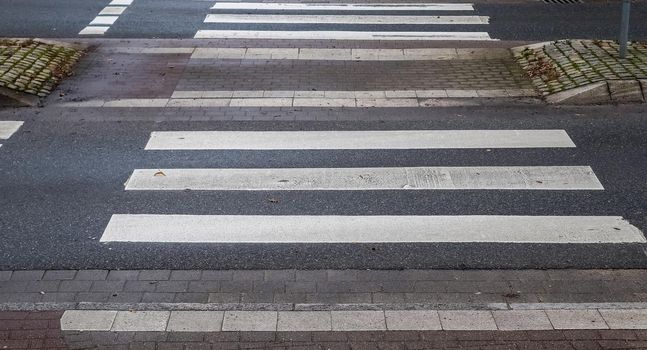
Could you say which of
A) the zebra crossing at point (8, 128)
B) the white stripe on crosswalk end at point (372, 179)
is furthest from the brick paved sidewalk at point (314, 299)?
the zebra crossing at point (8, 128)

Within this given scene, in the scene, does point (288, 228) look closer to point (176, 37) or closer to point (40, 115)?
point (40, 115)

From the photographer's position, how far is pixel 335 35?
48.1ft

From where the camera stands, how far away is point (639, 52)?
12359mm

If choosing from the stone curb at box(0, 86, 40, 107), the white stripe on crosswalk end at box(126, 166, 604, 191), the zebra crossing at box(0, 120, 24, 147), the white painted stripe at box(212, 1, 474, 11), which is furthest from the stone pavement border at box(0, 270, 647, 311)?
the white painted stripe at box(212, 1, 474, 11)

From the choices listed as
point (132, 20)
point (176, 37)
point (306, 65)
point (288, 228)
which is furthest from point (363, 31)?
point (288, 228)

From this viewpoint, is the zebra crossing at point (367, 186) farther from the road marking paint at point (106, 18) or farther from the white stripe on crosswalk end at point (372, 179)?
the road marking paint at point (106, 18)

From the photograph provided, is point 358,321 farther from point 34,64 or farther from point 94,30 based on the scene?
point 94,30

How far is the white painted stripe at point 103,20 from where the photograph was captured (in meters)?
15.4

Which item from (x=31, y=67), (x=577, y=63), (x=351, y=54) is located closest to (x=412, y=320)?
(x=577, y=63)

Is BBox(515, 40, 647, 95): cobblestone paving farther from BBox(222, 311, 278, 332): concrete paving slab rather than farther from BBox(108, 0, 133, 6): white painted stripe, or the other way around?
BBox(108, 0, 133, 6): white painted stripe

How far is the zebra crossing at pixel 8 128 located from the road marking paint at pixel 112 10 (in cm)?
616

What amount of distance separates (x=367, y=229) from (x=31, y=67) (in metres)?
6.90

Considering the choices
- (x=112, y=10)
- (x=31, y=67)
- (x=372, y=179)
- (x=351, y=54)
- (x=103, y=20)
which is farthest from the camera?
(x=112, y=10)

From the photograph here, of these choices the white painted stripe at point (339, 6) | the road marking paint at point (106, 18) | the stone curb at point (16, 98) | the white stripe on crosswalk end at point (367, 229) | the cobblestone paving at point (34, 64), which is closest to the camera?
the white stripe on crosswalk end at point (367, 229)
